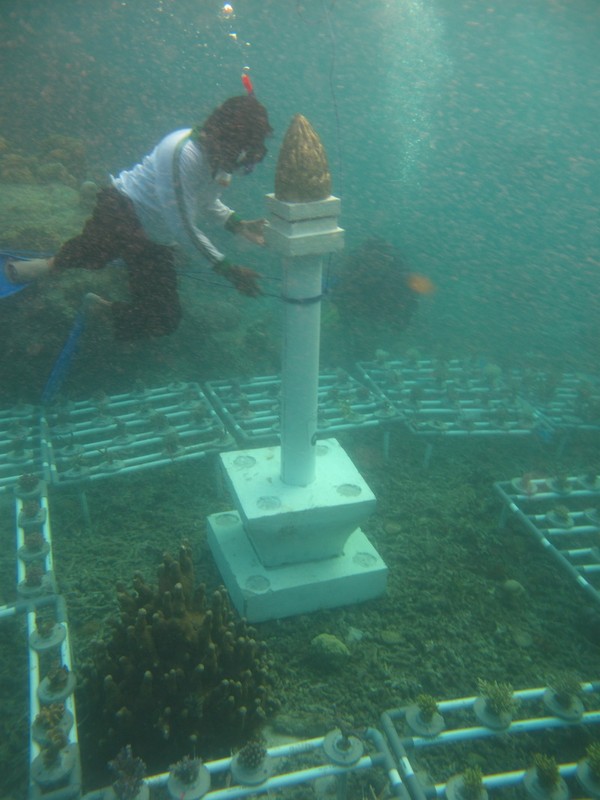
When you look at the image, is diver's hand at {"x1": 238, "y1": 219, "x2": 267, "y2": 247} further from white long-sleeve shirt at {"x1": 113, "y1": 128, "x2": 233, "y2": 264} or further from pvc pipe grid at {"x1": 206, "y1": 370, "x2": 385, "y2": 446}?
pvc pipe grid at {"x1": 206, "y1": 370, "x2": 385, "y2": 446}

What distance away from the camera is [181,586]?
3670 millimetres

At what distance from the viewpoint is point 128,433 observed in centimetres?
665

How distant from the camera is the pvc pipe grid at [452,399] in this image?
7023 millimetres


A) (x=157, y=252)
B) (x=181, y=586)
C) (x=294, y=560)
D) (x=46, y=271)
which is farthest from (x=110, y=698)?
(x=46, y=271)

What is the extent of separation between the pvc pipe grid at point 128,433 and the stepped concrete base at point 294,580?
1.58 m

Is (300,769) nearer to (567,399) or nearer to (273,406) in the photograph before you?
(273,406)

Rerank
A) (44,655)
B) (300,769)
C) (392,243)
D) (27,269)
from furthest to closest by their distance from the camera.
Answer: (392,243)
(27,269)
(44,655)
(300,769)

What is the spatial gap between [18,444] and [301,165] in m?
4.56

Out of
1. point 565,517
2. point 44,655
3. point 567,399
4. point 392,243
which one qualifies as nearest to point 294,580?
point 44,655

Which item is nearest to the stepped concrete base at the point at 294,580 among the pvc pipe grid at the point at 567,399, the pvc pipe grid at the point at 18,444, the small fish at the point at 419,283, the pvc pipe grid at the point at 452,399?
the pvc pipe grid at the point at 18,444

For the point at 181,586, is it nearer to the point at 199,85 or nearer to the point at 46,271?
the point at 46,271

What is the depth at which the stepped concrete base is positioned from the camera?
4402 mm

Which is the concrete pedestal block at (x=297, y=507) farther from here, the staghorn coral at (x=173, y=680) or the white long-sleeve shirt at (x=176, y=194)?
the white long-sleeve shirt at (x=176, y=194)

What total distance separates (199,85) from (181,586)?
1391 inches
